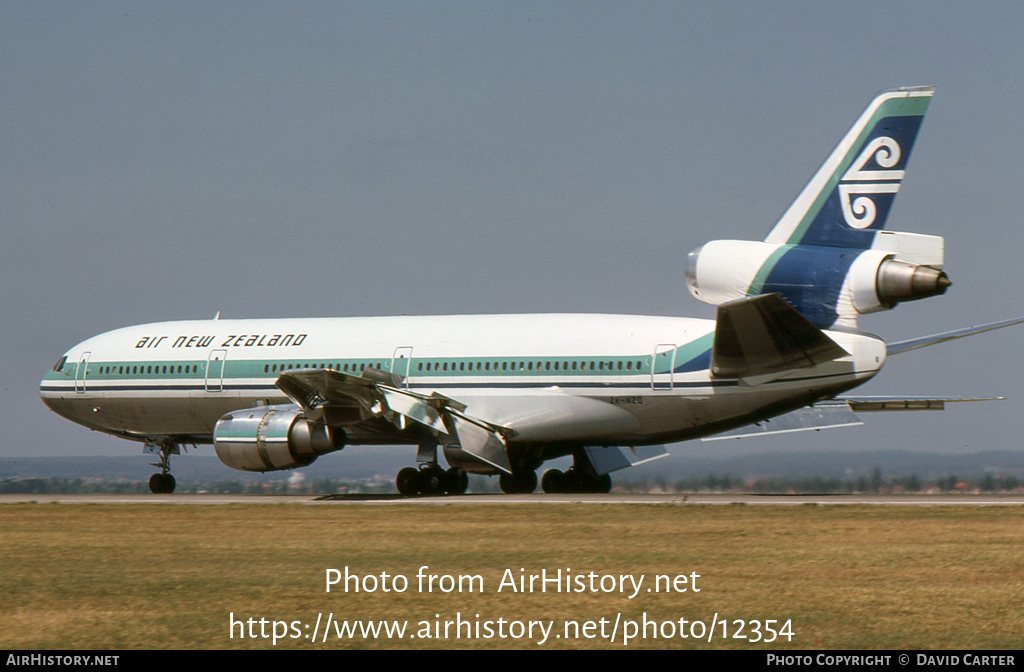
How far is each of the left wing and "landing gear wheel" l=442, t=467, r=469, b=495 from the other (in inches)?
35.4

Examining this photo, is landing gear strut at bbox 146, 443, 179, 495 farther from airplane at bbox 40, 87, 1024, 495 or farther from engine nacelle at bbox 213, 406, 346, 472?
engine nacelle at bbox 213, 406, 346, 472

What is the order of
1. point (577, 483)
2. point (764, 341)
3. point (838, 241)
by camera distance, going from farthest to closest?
point (577, 483)
point (764, 341)
point (838, 241)

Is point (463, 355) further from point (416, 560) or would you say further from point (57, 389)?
point (416, 560)

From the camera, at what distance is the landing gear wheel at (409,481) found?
3203 cm

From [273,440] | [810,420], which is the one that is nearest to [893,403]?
[810,420]

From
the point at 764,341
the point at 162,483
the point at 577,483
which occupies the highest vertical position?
the point at 764,341

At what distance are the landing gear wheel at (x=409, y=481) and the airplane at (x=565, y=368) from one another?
51 mm

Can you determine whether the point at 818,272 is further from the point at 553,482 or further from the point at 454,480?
the point at 454,480

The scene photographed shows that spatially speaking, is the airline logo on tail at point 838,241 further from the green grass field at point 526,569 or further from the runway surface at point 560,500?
the green grass field at point 526,569

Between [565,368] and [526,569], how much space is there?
16.2 meters

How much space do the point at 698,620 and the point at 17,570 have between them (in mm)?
8993

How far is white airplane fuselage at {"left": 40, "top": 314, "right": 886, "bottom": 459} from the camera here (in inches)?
1162

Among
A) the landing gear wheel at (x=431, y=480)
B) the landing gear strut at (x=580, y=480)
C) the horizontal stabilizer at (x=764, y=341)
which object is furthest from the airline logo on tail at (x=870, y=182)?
the landing gear wheel at (x=431, y=480)

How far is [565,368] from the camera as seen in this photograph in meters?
31.1
